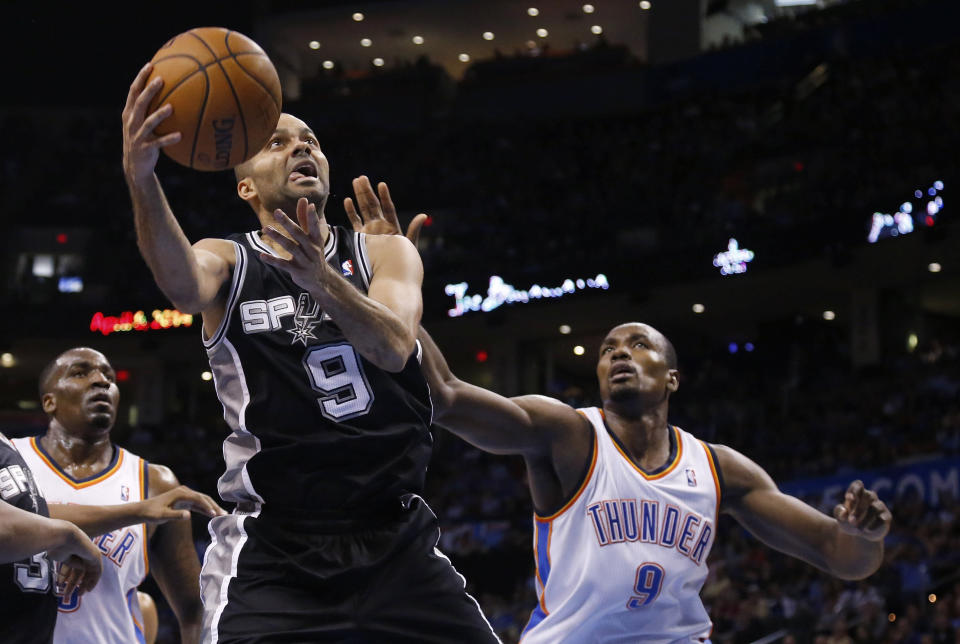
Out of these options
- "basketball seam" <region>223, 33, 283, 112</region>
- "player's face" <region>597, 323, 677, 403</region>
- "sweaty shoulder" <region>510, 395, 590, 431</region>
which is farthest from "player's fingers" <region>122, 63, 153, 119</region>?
"player's face" <region>597, 323, 677, 403</region>

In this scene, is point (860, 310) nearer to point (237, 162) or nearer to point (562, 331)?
point (562, 331)

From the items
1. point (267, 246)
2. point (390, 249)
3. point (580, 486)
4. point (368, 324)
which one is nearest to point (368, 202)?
point (390, 249)

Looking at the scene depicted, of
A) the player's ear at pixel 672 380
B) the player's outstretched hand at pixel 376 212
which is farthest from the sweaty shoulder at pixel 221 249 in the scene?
the player's ear at pixel 672 380

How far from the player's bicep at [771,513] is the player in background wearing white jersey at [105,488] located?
2.58 meters

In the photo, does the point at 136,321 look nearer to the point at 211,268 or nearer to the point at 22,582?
the point at 22,582

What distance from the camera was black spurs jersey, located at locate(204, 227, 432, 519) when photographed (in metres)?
3.31

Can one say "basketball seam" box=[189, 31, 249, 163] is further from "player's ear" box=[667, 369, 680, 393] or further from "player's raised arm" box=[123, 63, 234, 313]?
"player's ear" box=[667, 369, 680, 393]

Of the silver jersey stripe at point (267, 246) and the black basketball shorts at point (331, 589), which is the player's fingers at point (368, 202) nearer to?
the silver jersey stripe at point (267, 246)

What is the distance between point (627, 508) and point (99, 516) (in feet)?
7.22

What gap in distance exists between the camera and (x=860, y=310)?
64.8ft

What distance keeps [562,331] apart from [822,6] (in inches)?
369

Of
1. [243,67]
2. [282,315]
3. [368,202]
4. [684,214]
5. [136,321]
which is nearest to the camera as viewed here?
[243,67]

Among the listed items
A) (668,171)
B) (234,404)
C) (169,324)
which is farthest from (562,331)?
(234,404)

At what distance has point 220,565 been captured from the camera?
11.1 feet
